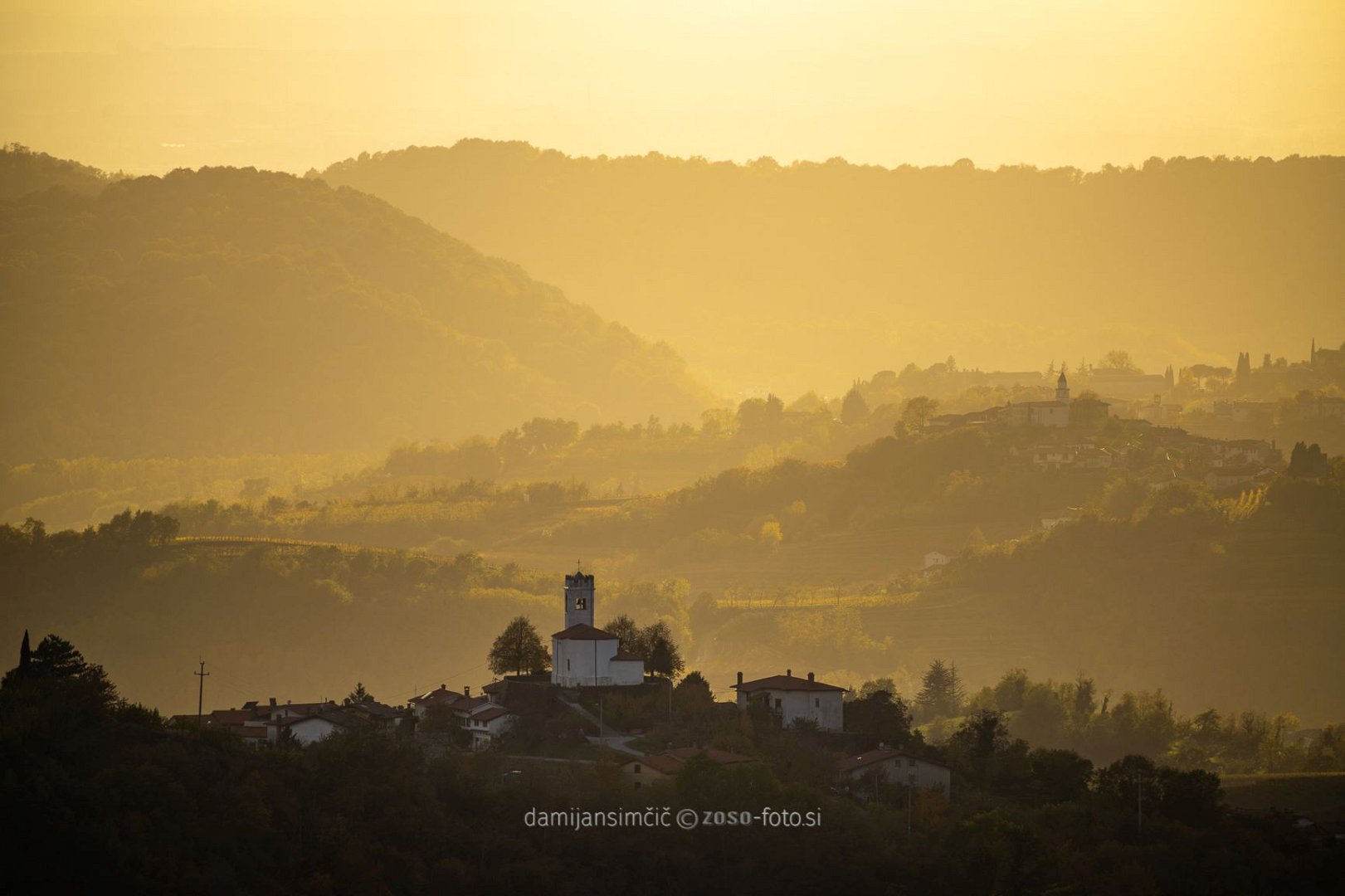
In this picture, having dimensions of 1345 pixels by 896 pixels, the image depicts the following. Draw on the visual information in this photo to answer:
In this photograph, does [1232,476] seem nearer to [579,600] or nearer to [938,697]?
[938,697]

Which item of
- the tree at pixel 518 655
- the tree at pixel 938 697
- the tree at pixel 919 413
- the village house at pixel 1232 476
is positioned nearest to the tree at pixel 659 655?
the tree at pixel 518 655

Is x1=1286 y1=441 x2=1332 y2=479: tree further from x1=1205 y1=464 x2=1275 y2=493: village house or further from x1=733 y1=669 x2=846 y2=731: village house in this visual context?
x1=733 y1=669 x2=846 y2=731: village house

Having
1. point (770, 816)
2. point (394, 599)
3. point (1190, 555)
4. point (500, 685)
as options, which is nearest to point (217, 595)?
point (394, 599)

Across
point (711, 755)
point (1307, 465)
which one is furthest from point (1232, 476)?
point (711, 755)

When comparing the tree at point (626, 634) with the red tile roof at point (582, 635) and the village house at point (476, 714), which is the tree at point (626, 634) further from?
the village house at point (476, 714)

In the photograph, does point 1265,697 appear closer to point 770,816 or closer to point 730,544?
point 730,544

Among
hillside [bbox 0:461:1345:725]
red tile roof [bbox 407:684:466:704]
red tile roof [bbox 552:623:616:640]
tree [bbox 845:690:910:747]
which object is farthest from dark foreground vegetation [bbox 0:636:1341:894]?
hillside [bbox 0:461:1345:725]

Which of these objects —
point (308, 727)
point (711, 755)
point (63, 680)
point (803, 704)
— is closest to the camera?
point (63, 680)

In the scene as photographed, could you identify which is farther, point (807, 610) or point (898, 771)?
point (807, 610)
